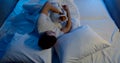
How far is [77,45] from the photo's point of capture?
4.52 feet

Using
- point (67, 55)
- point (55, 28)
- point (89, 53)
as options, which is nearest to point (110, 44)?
point (89, 53)

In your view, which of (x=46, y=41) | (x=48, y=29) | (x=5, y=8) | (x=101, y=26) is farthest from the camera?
(x=5, y=8)

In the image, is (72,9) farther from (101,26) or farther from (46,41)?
(46,41)

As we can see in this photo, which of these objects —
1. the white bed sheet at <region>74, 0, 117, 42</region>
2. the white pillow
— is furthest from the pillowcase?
the white pillow

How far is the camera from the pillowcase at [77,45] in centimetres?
135

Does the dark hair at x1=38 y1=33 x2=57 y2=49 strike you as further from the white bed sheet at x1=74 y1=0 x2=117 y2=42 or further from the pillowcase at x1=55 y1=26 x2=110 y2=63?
the white bed sheet at x1=74 y1=0 x2=117 y2=42

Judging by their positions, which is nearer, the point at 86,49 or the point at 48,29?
the point at 86,49

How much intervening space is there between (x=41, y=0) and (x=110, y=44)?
1.00 m

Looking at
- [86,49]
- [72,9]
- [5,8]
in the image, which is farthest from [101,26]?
[5,8]

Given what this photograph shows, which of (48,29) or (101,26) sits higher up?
(48,29)

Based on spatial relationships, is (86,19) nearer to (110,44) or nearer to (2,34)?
(110,44)

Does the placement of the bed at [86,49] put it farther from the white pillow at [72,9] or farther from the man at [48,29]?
the white pillow at [72,9]

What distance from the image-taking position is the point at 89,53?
4.51ft

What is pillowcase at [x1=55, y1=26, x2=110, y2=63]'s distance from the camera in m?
1.35
